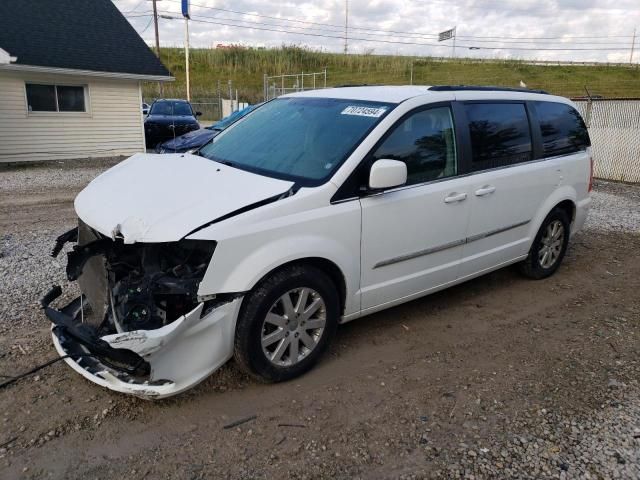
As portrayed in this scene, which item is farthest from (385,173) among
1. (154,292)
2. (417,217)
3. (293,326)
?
(154,292)

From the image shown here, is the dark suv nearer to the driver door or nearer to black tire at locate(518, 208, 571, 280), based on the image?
black tire at locate(518, 208, 571, 280)

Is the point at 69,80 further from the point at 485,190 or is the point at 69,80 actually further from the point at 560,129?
the point at 485,190

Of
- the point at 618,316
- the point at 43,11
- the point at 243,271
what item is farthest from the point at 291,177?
the point at 43,11

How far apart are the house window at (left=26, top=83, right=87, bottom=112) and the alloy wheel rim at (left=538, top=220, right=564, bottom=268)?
14377mm

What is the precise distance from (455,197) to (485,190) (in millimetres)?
390

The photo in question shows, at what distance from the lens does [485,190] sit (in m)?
4.41

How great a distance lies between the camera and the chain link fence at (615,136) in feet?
39.4

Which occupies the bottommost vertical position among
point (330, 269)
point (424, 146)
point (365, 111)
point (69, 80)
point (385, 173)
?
point (330, 269)

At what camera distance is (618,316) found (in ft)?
15.6

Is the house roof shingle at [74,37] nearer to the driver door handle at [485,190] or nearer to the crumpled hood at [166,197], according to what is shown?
the crumpled hood at [166,197]

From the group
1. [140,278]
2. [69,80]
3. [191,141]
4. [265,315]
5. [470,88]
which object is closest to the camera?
[140,278]

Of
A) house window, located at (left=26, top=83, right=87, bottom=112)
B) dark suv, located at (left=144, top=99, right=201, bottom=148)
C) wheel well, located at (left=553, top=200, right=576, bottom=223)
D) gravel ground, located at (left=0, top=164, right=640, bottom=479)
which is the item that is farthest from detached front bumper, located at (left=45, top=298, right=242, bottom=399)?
dark suv, located at (left=144, top=99, right=201, bottom=148)

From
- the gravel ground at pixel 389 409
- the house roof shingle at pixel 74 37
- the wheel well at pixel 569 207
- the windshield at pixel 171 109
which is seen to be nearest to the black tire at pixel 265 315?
the gravel ground at pixel 389 409

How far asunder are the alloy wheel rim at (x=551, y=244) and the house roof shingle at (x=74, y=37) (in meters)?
13.8
